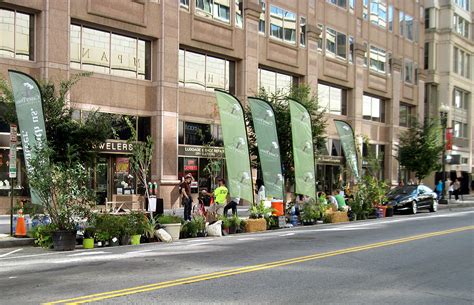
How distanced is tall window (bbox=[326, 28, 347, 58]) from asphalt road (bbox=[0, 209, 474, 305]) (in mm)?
26219

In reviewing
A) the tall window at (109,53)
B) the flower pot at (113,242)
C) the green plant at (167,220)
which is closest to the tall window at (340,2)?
the tall window at (109,53)

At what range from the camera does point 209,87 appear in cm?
3022

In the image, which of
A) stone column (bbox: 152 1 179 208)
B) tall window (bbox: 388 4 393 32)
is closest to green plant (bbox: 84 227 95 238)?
stone column (bbox: 152 1 179 208)

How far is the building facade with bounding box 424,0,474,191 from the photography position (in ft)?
178

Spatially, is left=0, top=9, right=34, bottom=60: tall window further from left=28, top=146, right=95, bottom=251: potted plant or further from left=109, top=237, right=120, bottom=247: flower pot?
left=109, top=237, right=120, bottom=247: flower pot

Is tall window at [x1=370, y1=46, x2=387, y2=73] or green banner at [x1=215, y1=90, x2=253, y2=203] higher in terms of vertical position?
tall window at [x1=370, y1=46, x2=387, y2=73]

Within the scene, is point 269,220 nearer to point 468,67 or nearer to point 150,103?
point 150,103

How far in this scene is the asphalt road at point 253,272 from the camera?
7559 millimetres

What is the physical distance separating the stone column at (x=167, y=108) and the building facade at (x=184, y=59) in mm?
50

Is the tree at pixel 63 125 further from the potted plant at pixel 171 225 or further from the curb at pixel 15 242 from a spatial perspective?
the potted plant at pixel 171 225

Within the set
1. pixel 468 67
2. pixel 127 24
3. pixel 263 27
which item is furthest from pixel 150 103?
pixel 468 67

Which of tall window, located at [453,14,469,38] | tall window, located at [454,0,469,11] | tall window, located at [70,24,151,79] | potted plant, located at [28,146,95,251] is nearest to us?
potted plant, located at [28,146,95,251]

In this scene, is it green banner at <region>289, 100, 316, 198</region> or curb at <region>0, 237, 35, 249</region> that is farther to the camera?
green banner at <region>289, 100, 316, 198</region>

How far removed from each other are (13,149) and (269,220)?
8648 millimetres
